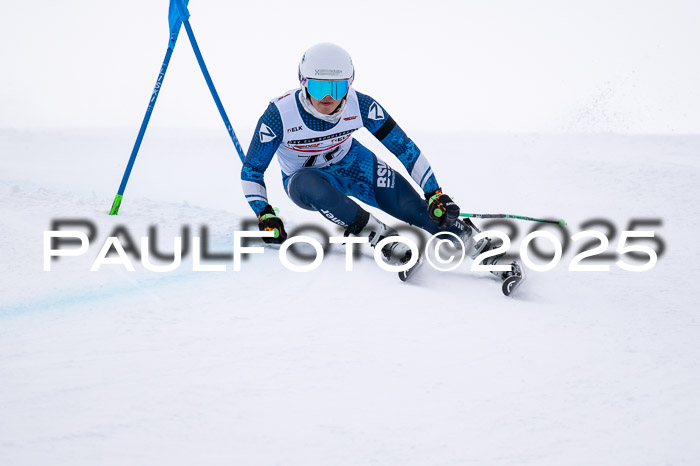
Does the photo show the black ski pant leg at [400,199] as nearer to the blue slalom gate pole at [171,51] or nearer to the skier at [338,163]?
the skier at [338,163]

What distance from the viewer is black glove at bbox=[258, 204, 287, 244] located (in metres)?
3.44

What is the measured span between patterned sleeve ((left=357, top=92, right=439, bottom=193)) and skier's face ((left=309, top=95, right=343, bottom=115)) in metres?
0.25

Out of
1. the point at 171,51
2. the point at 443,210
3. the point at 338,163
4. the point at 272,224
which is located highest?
the point at 171,51

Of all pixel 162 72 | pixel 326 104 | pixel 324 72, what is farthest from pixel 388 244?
pixel 162 72

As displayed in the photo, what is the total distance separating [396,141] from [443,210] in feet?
1.84

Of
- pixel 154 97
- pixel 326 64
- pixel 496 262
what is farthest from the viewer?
pixel 154 97

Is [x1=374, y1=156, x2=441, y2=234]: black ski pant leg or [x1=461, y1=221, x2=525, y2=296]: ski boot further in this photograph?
[x1=374, y1=156, x2=441, y2=234]: black ski pant leg

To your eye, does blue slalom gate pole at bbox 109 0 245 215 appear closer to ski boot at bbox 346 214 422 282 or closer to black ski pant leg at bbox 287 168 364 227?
black ski pant leg at bbox 287 168 364 227

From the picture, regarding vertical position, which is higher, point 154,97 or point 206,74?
point 206,74

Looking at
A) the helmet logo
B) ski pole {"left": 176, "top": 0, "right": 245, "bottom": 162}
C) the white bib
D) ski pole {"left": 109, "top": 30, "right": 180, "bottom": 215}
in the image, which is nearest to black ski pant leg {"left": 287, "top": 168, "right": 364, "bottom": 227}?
the white bib

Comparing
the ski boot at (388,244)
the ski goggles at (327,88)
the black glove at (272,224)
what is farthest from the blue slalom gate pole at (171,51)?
the ski boot at (388,244)

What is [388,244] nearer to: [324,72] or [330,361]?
[324,72]

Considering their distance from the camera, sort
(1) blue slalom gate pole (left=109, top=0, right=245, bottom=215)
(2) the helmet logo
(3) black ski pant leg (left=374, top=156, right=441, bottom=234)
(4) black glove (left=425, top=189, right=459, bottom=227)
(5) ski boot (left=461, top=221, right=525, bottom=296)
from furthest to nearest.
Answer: (1) blue slalom gate pole (left=109, top=0, right=245, bottom=215) < (3) black ski pant leg (left=374, top=156, right=441, bottom=234) < (4) black glove (left=425, top=189, right=459, bottom=227) < (2) the helmet logo < (5) ski boot (left=461, top=221, right=525, bottom=296)

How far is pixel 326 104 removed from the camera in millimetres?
3354
